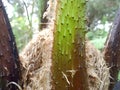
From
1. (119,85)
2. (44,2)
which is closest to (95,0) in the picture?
(44,2)

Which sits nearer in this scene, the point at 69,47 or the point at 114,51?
the point at 69,47

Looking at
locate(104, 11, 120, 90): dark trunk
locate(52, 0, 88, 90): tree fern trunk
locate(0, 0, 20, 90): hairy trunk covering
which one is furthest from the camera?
locate(104, 11, 120, 90): dark trunk

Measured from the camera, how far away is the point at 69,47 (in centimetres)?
107

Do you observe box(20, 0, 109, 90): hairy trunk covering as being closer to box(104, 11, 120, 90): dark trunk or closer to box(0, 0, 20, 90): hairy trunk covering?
box(0, 0, 20, 90): hairy trunk covering

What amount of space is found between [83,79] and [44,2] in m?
0.63

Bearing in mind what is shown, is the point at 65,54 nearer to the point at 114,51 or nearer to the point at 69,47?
the point at 69,47

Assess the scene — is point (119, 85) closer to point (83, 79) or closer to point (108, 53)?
point (108, 53)

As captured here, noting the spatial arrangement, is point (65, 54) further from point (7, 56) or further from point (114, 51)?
point (114, 51)

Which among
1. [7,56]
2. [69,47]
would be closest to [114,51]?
[69,47]

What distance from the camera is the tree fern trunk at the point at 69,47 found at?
104 centimetres

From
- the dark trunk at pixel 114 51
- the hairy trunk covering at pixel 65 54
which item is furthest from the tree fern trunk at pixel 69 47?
the dark trunk at pixel 114 51

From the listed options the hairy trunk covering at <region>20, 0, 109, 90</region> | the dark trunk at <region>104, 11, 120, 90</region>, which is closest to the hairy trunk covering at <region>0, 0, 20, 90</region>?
the hairy trunk covering at <region>20, 0, 109, 90</region>

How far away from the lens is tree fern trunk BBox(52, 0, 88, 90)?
1041 millimetres

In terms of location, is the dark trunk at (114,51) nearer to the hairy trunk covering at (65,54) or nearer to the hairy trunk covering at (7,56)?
the hairy trunk covering at (65,54)
